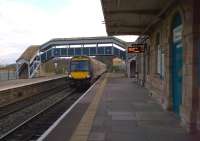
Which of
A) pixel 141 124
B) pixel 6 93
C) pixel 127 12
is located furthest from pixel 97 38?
pixel 141 124

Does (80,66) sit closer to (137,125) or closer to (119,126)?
(137,125)

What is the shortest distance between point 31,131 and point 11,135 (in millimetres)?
949

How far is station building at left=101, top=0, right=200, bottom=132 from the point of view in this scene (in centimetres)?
984

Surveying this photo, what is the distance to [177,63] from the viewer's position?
41.8ft

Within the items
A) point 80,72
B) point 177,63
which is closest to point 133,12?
point 177,63

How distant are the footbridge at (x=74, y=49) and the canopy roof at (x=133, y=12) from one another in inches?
2301

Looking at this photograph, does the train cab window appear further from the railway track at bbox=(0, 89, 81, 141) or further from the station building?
the railway track at bbox=(0, 89, 81, 141)

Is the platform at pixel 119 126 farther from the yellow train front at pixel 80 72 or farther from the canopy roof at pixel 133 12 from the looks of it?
the yellow train front at pixel 80 72

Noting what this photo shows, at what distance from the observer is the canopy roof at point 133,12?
13.8 m

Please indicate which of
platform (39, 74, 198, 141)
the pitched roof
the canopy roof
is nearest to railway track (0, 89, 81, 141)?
platform (39, 74, 198, 141)

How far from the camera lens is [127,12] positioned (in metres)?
16.4

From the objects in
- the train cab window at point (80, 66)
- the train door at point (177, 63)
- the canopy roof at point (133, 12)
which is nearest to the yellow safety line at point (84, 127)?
the train door at point (177, 63)

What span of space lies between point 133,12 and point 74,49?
2703 inches

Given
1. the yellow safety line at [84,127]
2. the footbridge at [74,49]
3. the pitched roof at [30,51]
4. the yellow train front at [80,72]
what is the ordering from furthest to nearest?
the pitched roof at [30,51] → the footbridge at [74,49] → the yellow train front at [80,72] → the yellow safety line at [84,127]
